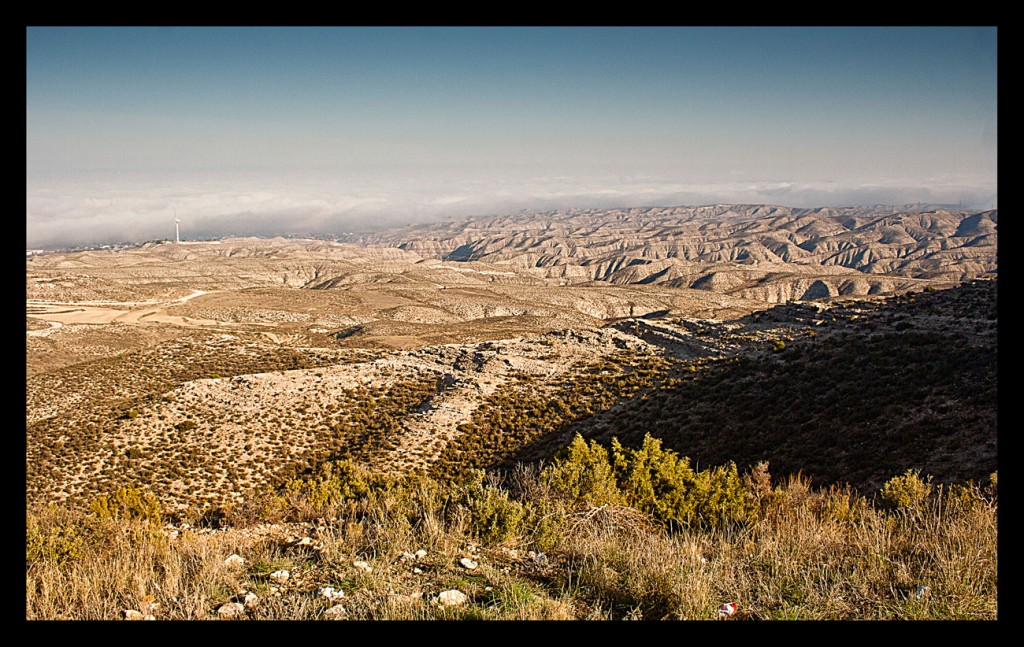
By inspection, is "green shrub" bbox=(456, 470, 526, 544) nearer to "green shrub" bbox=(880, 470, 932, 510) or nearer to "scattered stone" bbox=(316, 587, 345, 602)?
"scattered stone" bbox=(316, 587, 345, 602)

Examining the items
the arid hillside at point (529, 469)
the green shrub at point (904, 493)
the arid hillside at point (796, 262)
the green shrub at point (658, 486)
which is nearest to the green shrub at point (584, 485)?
the arid hillside at point (529, 469)

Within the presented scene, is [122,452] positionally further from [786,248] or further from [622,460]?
[786,248]

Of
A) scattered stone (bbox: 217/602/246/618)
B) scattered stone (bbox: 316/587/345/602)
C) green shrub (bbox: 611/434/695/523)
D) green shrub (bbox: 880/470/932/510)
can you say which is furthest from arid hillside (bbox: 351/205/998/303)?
scattered stone (bbox: 217/602/246/618)

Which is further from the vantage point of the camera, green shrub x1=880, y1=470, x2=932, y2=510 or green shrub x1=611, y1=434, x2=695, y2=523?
green shrub x1=880, y1=470, x2=932, y2=510

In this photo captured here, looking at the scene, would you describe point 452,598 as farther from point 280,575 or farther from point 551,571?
point 280,575

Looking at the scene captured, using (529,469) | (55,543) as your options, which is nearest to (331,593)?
(55,543)

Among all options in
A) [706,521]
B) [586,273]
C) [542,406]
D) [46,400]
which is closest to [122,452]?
[46,400]
